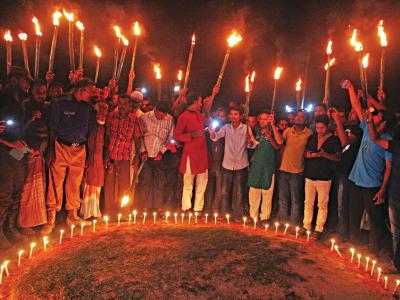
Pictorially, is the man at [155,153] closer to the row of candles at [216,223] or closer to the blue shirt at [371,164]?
the row of candles at [216,223]

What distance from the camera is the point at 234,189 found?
7039mm

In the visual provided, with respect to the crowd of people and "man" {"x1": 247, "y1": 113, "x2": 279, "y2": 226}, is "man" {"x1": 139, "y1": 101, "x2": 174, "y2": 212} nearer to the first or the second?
the crowd of people

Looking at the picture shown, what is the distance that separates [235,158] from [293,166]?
1223 mm

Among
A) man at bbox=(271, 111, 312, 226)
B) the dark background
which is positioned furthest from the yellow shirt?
the dark background

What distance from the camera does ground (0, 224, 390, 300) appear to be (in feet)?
11.8

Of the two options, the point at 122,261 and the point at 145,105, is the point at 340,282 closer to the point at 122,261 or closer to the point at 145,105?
the point at 122,261

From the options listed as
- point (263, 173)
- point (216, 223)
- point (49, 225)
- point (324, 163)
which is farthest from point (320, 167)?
point (49, 225)

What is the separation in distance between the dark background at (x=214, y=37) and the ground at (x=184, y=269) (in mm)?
5878

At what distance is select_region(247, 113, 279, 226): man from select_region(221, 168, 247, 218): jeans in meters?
0.24

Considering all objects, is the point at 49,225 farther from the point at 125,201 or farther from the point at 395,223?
the point at 395,223

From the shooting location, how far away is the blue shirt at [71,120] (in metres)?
5.70

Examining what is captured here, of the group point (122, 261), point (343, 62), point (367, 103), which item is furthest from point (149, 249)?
point (343, 62)

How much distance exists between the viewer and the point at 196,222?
649 cm

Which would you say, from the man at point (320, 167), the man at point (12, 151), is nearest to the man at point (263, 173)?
the man at point (320, 167)
